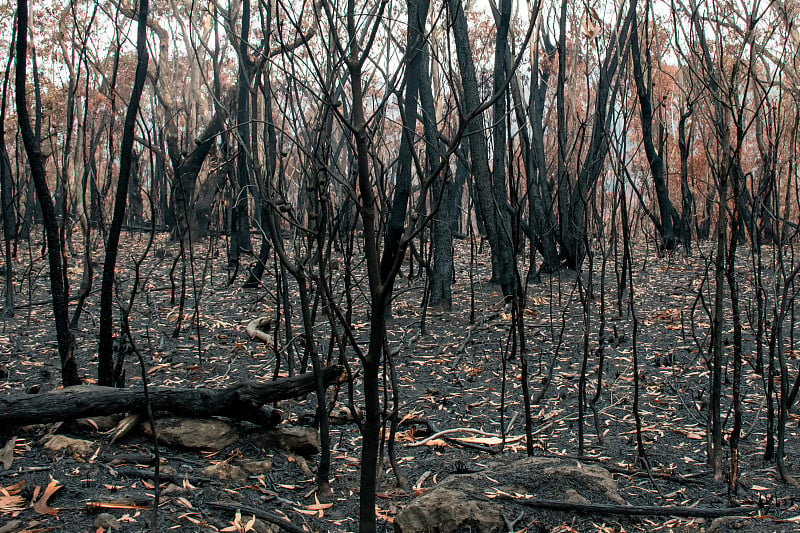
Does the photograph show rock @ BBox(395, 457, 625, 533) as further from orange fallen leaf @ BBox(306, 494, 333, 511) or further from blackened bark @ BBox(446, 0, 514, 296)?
blackened bark @ BBox(446, 0, 514, 296)

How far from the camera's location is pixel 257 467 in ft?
10.6

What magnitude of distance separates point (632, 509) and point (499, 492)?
547mm

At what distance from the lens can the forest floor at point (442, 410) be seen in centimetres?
271

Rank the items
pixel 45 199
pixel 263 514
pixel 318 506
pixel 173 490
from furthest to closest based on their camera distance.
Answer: pixel 45 199
pixel 318 506
pixel 173 490
pixel 263 514

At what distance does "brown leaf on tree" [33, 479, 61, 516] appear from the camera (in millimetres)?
2477

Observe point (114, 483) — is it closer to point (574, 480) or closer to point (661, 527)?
point (574, 480)

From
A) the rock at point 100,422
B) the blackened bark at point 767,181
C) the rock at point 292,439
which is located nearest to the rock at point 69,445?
the rock at point 100,422

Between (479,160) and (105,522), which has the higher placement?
(479,160)

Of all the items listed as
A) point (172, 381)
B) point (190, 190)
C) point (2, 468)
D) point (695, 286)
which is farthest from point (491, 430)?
point (190, 190)

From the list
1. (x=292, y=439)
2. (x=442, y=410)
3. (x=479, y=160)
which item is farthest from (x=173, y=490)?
(x=479, y=160)

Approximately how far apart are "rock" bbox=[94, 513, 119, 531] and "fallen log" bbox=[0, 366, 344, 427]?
896mm

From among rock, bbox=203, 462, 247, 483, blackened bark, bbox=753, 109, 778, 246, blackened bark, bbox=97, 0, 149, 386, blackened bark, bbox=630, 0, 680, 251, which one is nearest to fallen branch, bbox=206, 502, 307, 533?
rock, bbox=203, 462, 247, 483

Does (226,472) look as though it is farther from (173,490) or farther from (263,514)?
(263,514)

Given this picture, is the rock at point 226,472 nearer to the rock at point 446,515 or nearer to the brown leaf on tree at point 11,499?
the brown leaf on tree at point 11,499
